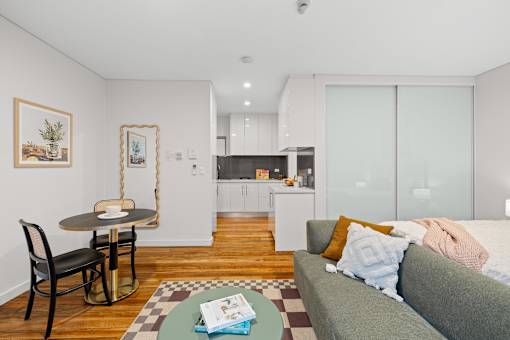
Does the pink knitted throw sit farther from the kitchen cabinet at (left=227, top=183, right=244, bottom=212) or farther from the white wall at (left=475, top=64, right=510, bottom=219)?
the kitchen cabinet at (left=227, top=183, right=244, bottom=212)

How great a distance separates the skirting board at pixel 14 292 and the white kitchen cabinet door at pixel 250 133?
461 cm

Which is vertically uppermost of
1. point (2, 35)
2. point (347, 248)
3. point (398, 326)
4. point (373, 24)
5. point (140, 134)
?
point (373, 24)

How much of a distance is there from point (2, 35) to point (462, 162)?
226 inches

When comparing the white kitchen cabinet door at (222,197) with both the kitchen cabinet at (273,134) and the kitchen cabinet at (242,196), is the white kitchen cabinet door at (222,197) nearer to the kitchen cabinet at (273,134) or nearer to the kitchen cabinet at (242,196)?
the kitchen cabinet at (242,196)

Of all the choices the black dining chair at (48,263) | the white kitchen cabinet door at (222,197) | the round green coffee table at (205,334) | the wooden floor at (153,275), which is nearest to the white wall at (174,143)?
the wooden floor at (153,275)

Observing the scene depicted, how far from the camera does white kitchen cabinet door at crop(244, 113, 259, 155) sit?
20.2 ft

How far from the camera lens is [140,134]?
12.2 feet

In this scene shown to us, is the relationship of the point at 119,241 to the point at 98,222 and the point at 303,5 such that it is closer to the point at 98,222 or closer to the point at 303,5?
the point at 98,222

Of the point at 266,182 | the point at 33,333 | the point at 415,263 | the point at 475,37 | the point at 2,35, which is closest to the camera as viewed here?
the point at 415,263

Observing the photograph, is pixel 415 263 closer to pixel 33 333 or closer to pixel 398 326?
pixel 398 326

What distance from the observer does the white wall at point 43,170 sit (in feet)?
7.36

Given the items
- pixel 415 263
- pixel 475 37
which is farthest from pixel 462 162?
pixel 415 263

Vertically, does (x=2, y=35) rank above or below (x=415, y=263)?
above

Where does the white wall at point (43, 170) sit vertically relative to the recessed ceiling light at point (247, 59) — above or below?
below
